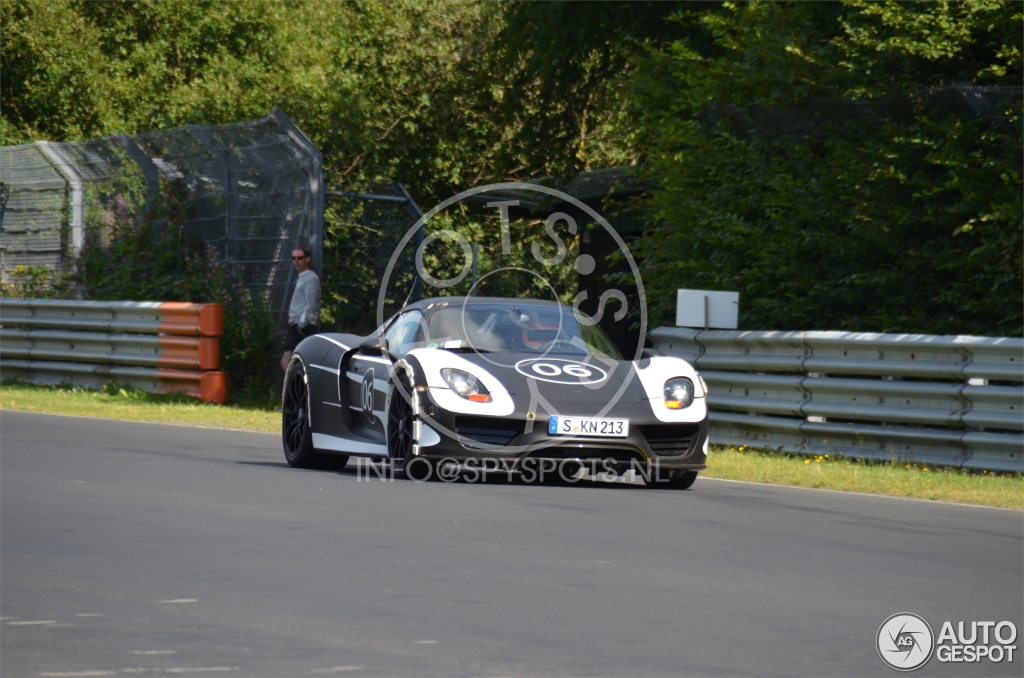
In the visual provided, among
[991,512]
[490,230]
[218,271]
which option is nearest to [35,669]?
[991,512]

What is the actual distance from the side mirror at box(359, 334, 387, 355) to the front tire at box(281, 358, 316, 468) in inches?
26.6

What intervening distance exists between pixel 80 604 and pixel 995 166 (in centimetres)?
1002

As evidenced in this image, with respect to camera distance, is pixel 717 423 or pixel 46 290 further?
pixel 46 290

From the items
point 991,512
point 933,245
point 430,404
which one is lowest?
point 991,512

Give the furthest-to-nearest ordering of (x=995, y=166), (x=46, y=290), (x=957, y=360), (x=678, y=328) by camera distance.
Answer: (x=46, y=290)
(x=678, y=328)
(x=995, y=166)
(x=957, y=360)

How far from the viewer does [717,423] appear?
45.0ft

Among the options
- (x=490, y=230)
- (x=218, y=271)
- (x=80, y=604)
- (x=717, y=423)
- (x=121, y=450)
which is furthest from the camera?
(x=490, y=230)

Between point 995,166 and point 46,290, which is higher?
point 995,166

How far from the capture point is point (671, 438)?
918cm

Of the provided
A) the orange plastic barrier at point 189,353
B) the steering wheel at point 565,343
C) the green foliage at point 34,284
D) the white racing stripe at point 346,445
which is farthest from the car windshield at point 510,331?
the green foliage at point 34,284

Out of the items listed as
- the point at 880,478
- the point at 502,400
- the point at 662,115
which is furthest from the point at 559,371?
the point at 662,115

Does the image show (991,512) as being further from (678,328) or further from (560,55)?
(560,55)

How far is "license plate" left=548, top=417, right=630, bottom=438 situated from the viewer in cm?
880
